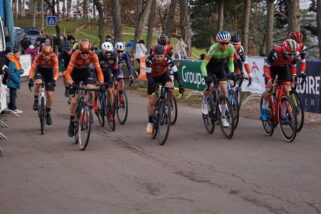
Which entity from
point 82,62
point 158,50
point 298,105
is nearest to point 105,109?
point 82,62

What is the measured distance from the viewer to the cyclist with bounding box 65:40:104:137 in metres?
11.4

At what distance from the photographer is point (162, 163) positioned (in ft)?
30.2

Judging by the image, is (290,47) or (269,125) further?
(269,125)

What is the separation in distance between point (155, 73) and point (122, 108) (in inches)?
94.9

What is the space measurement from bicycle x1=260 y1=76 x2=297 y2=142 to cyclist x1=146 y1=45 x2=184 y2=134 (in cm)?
178

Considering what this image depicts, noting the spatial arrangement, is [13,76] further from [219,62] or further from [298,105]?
[298,105]

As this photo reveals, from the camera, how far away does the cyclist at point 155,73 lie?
38.1ft

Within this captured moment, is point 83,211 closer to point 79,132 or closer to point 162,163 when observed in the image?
point 162,163

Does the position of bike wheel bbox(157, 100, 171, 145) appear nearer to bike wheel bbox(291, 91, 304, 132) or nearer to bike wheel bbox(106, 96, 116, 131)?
bike wheel bbox(106, 96, 116, 131)

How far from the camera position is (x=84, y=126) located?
10.5 metres

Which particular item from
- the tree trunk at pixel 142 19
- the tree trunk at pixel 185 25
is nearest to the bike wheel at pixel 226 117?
the tree trunk at pixel 185 25

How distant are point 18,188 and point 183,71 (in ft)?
46.4

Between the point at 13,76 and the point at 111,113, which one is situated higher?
the point at 13,76

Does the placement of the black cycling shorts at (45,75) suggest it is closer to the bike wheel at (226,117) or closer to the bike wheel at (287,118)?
the bike wheel at (226,117)
